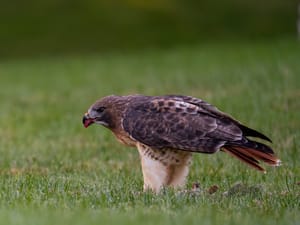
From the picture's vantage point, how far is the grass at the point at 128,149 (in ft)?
→ 21.1

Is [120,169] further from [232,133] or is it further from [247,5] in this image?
[247,5]

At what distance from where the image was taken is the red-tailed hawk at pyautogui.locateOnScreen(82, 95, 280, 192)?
736cm

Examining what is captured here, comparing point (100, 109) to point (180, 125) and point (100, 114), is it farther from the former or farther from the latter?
point (180, 125)

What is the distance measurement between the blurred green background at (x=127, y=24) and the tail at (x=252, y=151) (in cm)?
2070

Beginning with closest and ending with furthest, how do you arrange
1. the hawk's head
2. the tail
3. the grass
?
the grass, the tail, the hawk's head

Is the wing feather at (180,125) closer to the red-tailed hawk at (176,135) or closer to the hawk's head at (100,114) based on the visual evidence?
the red-tailed hawk at (176,135)

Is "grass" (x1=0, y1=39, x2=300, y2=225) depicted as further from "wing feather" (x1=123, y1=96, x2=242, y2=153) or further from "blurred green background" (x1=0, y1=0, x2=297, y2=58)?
"blurred green background" (x1=0, y1=0, x2=297, y2=58)

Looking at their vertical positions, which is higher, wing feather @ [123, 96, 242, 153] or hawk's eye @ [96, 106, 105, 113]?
hawk's eye @ [96, 106, 105, 113]

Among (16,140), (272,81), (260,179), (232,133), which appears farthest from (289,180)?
(272,81)

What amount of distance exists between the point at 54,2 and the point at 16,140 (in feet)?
65.3

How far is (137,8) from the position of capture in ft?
104

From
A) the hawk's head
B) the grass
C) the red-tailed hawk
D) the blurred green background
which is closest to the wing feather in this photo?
the red-tailed hawk

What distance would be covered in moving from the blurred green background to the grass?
3.86m

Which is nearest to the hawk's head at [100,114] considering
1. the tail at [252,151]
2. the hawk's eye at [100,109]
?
the hawk's eye at [100,109]
